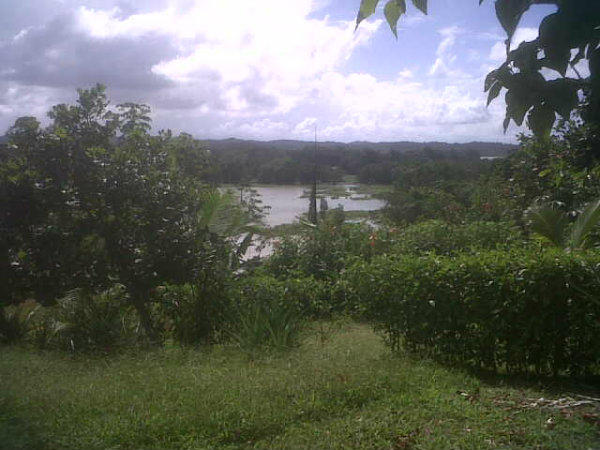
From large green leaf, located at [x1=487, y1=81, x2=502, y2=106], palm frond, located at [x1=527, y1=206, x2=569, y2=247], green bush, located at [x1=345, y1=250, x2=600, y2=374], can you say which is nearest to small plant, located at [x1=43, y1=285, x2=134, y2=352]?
green bush, located at [x1=345, y1=250, x2=600, y2=374]

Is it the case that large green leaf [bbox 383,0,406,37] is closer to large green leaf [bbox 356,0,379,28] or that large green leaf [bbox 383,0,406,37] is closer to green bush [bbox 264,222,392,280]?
large green leaf [bbox 356,0,379,28]

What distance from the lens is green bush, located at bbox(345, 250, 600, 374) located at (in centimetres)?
496

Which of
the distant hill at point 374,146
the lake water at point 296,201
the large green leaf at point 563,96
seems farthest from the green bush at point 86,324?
the large green leaf at point 563,96

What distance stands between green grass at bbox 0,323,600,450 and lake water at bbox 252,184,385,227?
7929mm

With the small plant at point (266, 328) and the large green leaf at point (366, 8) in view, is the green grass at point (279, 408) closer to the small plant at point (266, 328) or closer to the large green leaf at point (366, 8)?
the small plant at point (266, 328)

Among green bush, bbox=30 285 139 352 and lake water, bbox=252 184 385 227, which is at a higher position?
lake water, bbox=252 184 385 227

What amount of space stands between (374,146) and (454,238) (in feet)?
44.2

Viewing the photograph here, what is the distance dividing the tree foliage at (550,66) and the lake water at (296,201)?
36.4 ft

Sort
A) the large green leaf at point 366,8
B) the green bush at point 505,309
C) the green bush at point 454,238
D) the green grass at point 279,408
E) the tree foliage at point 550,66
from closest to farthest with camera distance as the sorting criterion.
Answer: the tree foliage at point 550,66 → the large green leaf at point 366,8 → the green grass at point 279,408 → the green bush at point 505,309 → the green bush at point 454,238

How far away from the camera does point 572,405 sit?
4324mm

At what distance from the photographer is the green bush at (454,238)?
9.49 m

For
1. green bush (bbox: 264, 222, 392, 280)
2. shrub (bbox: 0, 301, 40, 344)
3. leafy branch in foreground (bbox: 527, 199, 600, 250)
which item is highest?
leafy branch in foreground (bbox: 527, 199, 600, 250)

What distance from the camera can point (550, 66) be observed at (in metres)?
1.97

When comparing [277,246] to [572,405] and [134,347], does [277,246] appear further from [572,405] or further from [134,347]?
[572,405]
